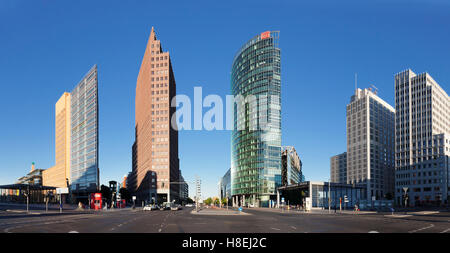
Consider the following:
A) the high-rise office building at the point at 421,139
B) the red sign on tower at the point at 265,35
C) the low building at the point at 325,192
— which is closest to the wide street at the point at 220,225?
the low building at the point at 325,192

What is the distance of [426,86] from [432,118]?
1464 cm

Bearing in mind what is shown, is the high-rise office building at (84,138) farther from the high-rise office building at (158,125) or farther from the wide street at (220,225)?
the wide street at (220,225)

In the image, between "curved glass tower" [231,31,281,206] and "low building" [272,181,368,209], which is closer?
"low building" [272,181,368,209]

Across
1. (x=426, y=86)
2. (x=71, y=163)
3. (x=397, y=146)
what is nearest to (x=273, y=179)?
(x=397, y=146)

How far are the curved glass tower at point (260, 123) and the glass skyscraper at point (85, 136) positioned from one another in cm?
6208

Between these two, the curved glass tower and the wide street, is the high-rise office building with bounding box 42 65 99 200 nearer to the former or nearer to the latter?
the curved glass tower

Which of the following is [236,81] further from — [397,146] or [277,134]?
[397,146]

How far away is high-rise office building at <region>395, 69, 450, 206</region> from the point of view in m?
156

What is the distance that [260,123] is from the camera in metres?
151

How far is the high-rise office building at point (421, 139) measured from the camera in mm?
156125

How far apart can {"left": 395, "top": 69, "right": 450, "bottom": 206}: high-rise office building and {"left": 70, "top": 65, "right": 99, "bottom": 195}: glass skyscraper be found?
129276mm

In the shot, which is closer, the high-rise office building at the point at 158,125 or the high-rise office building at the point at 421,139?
the high-rise office building at the point at 421,139

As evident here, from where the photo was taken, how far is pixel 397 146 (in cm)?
18100

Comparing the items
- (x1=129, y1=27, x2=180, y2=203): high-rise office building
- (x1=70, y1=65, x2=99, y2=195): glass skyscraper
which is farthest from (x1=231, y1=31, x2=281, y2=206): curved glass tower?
(x1=70, y1=65, x2=99, y2=195): glass skyscraper
